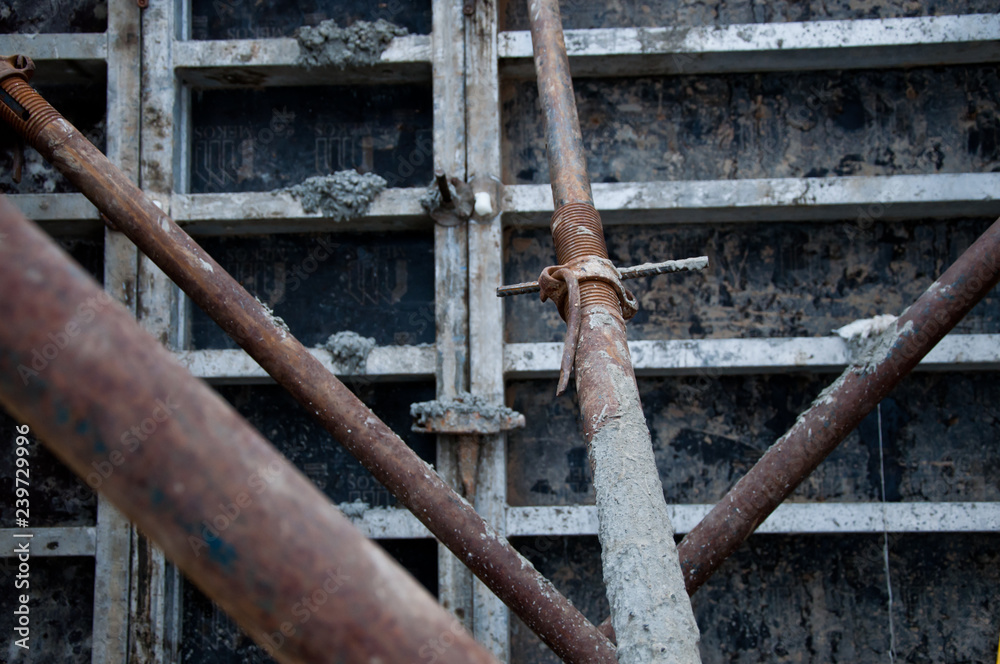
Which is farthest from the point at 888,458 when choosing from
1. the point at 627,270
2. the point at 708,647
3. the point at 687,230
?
the point at 627,270

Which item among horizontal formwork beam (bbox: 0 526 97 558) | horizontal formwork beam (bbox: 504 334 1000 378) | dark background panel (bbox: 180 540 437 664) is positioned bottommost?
dark background panel (bbox: 180 540 437 664)

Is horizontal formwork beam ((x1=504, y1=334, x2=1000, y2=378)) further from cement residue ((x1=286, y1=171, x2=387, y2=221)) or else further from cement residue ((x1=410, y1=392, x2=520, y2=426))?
cement residue ((x1=286, y1=171, x2=387, y2=221))

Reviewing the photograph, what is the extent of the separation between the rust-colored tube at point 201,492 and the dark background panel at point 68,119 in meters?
3.95

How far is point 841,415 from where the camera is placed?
2439 mm

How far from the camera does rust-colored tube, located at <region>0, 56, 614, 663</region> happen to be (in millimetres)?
2320

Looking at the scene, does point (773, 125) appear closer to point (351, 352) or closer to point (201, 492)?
point (351, 352)

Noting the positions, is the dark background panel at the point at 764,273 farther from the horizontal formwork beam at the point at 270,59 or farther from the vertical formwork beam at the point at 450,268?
the horizontal formwork beam at the point at 270,59

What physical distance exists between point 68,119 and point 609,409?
13.1 feet

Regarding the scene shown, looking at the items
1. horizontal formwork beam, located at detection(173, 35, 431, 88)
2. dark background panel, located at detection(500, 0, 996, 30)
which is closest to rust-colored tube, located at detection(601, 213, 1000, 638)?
dark background panel, located at detection(500, 0, 996, 30)

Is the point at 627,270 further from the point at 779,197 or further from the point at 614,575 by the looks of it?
the point at 779,197

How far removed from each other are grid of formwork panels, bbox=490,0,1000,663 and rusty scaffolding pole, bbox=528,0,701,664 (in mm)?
1244

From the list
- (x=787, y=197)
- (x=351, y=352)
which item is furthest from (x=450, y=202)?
(x=787, y=197)

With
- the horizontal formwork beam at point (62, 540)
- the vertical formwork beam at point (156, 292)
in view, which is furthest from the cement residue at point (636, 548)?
the horizontal formwork beam at point (62, 540)

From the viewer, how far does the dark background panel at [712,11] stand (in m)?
4.06
